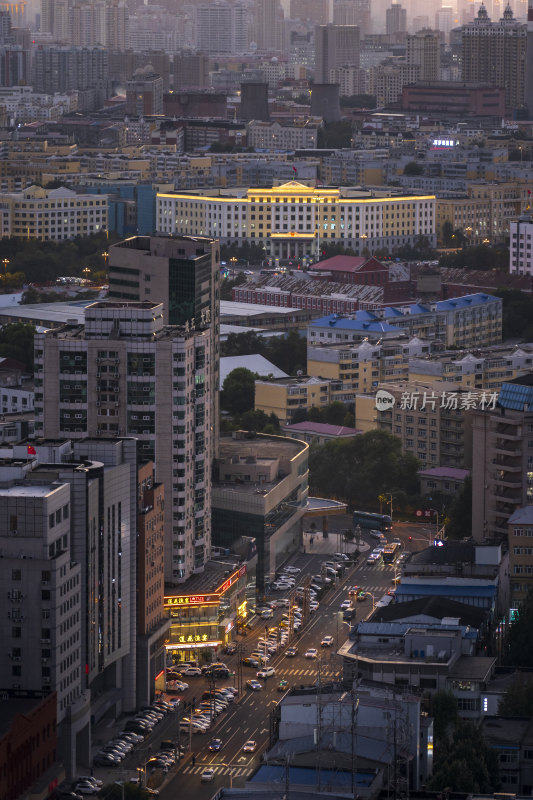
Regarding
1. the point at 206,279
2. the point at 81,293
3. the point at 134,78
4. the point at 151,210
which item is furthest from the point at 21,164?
the point at 206,279

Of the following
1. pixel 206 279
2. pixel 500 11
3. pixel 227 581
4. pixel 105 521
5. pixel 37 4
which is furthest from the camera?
pixel 37 4

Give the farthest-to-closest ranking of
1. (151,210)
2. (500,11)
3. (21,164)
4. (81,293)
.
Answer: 1. (500,11)
2. (21,164)
3. (151,210)
4. (81,293)

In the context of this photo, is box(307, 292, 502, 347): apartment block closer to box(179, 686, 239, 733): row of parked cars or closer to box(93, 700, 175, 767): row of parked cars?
box(179, 686, 239, 733): row of parked cars

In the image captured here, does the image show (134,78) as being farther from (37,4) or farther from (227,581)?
(227,581)

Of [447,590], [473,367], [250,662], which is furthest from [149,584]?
[473,367]

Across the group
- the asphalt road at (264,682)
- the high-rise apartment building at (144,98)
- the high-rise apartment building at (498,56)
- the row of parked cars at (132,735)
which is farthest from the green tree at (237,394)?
the high-rise apartment building at (498,56)

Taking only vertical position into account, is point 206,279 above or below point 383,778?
above

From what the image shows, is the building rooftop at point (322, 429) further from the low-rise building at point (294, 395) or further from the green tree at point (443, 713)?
the green tree at point (443, 713)
